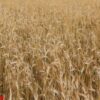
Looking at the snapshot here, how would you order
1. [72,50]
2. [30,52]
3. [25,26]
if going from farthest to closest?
[25,26] → [72,50] → [30,52]

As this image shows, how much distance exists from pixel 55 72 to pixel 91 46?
97 cm

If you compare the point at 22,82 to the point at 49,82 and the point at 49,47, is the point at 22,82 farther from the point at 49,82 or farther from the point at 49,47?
the point at 49,47

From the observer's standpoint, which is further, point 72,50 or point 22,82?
point 72,50

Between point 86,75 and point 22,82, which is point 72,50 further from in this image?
point 22,82

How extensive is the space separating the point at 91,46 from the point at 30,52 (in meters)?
0.76

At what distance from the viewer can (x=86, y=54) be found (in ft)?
9.14

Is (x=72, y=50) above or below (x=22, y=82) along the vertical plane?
above

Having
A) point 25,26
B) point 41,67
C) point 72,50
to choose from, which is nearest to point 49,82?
point 41,67

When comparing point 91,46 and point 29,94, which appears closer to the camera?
point 29,94

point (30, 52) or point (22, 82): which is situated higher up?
point (30, 52)

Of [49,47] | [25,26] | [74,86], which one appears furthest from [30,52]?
[25,26]

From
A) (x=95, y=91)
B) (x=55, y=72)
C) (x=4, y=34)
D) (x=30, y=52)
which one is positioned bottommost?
(x=95, y=91)

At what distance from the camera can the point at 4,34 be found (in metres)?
3.38

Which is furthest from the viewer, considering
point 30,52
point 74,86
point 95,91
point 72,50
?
point 72,50
